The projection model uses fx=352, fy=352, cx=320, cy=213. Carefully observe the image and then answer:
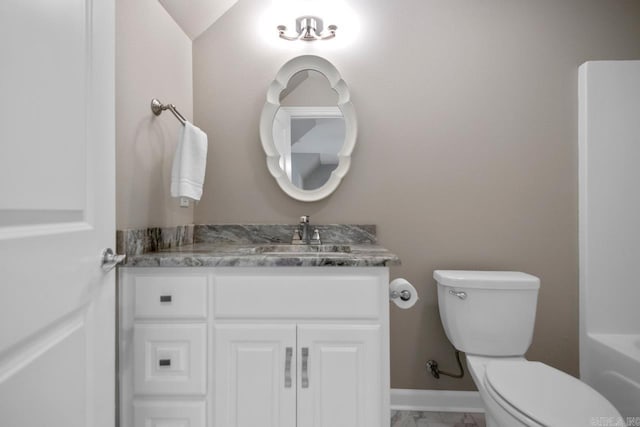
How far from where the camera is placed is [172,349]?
47.3 inches

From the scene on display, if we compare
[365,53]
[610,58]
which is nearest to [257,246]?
[365,53]

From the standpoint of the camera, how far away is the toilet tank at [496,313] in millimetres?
1569

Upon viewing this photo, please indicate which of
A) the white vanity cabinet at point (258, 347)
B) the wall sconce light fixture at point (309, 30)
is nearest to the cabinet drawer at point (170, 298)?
the white vanity cabinet at point (258, 347)

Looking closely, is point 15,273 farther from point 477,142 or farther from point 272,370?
point 477,142

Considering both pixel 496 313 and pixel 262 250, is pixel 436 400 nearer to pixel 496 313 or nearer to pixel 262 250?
pixel 496 313

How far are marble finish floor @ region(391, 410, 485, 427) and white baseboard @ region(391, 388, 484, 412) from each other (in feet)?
0.09

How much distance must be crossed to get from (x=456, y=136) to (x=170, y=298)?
1.55 m

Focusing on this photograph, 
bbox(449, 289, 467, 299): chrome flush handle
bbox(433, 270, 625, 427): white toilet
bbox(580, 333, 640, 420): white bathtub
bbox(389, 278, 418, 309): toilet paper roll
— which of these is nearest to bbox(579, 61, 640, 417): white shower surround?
bbox(580, 333, 640, 420): white bathtub

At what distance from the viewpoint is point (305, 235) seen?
1.81m

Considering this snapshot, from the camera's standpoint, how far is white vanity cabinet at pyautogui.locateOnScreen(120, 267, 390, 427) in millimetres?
1193

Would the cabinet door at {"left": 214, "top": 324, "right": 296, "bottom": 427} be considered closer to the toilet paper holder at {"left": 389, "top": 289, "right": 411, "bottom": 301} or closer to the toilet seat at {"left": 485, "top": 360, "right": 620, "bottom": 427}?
the toilet paper holder at {"left": 389, "top": 289, "right": 411, "bottom": 301}

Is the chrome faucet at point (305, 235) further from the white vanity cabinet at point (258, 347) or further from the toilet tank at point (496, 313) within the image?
the toilet tank at point (496, 313)

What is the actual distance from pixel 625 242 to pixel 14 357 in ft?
7.70

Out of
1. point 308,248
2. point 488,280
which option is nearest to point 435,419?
point 488,280
